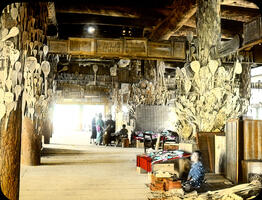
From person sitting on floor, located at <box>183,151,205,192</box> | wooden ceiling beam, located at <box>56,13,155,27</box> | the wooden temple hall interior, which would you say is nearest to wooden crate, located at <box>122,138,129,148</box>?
the wooden temple hall interior

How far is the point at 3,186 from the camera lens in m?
1.88

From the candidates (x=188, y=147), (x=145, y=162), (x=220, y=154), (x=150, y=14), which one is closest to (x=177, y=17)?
(x=150, y=14)

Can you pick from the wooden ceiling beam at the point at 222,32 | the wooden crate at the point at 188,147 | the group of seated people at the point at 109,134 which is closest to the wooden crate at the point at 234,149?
the wooden crate at the point at 188,147

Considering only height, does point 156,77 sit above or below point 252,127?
above

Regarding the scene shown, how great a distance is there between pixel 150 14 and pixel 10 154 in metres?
5.59

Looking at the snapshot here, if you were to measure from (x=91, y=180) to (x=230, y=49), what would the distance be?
4023mm

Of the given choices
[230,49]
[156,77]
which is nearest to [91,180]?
[230,49]

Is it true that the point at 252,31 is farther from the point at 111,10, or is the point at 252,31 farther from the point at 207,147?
the point at 111,10

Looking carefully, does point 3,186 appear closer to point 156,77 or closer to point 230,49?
point 230,49

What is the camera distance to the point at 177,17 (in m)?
5.68

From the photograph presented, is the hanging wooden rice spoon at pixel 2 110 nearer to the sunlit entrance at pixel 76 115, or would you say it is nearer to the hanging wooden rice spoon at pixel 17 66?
the hanging wooden rice spoon at pixel 17 66

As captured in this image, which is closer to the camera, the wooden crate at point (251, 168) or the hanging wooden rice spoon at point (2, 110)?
the hanging wooden rice spoon at point (2, 110)

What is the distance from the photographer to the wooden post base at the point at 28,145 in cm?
476

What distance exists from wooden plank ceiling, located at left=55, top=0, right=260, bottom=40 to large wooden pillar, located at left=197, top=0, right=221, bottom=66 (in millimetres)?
522
